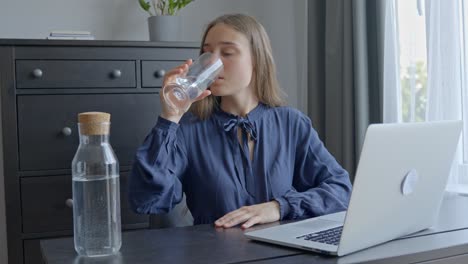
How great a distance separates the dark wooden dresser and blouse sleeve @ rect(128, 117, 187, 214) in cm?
87

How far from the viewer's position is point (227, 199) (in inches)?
66.9

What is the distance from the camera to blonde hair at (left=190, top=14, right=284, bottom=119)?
182 cm

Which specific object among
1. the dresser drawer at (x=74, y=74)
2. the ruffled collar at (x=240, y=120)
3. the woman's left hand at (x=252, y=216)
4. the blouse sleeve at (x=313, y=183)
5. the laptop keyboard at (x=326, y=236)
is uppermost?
the dresser drawer at (x=74, y=74)

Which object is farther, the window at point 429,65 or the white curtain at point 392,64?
the white curtain at point 392,64

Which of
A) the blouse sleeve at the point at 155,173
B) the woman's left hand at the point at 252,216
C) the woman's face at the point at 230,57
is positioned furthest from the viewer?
the woman's face at the point at 230,57

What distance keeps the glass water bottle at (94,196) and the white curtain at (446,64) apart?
4.79 feet

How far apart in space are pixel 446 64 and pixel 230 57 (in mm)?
882

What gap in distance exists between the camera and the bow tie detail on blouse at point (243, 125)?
175 centimetres

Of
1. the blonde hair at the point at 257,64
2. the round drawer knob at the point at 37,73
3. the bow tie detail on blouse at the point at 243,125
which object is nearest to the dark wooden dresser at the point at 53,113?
the round drawer knob at the point at 37,73

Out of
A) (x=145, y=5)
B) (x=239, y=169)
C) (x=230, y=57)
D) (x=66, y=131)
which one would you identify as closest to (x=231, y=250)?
(x=239, y=169)

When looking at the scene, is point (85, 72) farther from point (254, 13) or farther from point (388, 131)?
point (388, 131)

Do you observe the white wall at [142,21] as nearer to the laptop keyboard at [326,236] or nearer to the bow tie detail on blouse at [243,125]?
the bow tie detail on blouse at [243,125]

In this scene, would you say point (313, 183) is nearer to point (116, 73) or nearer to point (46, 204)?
point (116, 73)

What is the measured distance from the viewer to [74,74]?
238 centimetres
